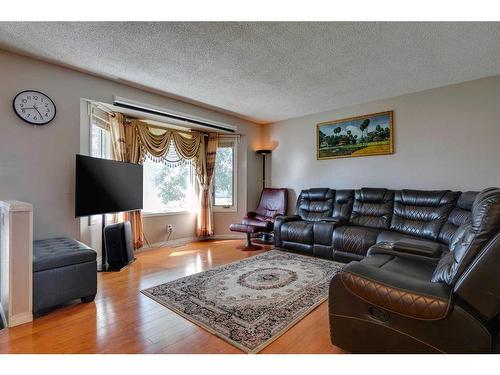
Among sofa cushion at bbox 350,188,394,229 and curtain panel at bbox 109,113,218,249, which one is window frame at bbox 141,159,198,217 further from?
sofa cushion at bbox 350,188,394,229

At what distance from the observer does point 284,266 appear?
329cm

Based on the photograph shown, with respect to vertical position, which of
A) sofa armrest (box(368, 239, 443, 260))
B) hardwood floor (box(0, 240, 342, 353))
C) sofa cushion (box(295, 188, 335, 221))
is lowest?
hardwood floor (box(0, 240, 342, 353))

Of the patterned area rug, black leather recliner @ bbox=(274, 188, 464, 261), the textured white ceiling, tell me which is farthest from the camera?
black leather recliner @ bbox=(274, 188, 464, 261)

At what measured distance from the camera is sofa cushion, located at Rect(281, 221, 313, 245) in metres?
3.80

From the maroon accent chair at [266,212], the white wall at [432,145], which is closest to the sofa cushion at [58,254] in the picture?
the maroon accent chair at [266,212]

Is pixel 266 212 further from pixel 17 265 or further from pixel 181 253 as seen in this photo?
pixel 17 265

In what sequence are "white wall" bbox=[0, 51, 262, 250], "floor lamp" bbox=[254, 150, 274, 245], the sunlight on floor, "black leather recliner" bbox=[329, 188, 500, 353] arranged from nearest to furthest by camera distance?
"black leather recliner" bbox=[329, 188, 500, 353], "white wall" bbox=[0, 51, 262, 250], the sunlight on floor, "floor lamp" bbox=[254, 150, 274, 245]

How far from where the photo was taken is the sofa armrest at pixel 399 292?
48.6 inches

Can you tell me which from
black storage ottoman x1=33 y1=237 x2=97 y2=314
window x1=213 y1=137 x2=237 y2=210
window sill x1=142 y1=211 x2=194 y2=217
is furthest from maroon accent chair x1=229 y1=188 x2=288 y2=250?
black storage ottoman x1=33 y1=237 x2=97 y2=314

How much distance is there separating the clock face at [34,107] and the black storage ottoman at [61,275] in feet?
4.41

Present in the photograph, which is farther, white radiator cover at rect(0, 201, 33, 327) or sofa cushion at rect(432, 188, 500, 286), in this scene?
white radiator cover at rect(0, 201, 33, 327)

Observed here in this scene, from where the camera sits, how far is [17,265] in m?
1.93
